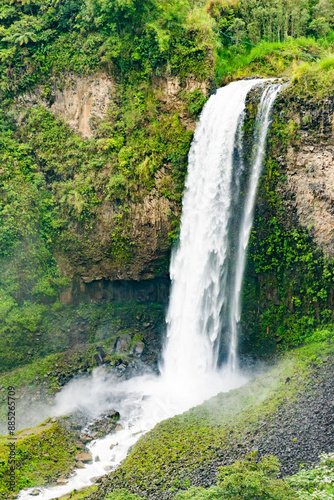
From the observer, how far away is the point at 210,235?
21.9 meters

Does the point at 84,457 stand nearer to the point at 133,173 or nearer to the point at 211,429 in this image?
the point at 211,429

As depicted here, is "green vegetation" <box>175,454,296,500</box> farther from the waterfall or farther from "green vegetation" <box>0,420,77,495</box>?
the waterfall

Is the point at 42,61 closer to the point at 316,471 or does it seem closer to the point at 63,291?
the point at 63,291

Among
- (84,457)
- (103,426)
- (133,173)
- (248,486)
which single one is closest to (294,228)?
(133,173)

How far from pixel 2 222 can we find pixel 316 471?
17.8m

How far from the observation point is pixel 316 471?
12.7 metres

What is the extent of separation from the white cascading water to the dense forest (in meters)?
0.58

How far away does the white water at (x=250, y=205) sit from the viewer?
2011 centimetres

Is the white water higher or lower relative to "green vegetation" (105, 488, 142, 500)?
higher

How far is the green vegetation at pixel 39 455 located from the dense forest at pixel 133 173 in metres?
0.21

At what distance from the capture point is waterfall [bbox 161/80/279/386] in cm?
2095

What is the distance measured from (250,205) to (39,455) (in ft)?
39.0

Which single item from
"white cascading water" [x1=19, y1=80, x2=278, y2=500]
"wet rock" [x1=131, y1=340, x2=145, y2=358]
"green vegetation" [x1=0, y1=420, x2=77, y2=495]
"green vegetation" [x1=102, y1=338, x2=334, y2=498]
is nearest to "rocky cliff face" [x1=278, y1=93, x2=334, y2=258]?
"white cascading water" [x1=19, y1=80, x2=278, y2=500]

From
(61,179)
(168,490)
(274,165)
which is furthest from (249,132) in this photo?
(168,490)
